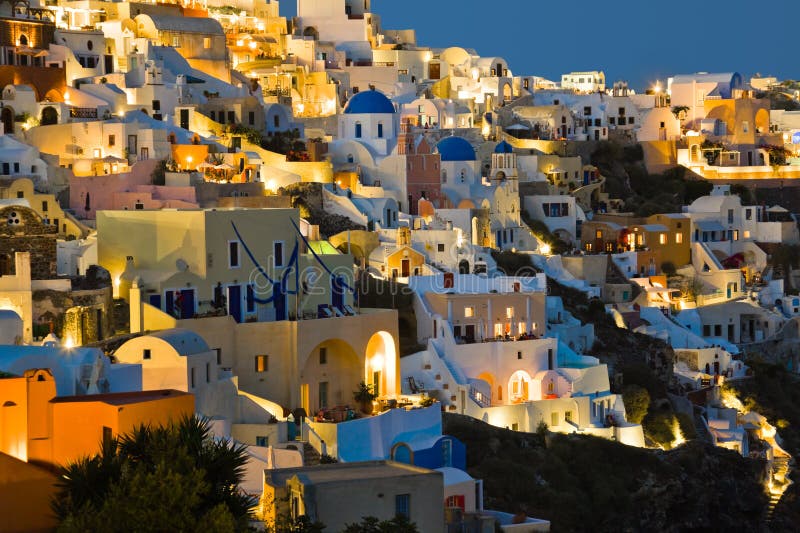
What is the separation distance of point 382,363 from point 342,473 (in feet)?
49.9

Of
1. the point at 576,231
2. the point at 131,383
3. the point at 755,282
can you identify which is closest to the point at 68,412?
the point at 131,383

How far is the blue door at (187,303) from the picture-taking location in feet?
133

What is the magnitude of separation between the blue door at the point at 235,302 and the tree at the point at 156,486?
53.7 feet

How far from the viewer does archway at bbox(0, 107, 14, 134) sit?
51188mm

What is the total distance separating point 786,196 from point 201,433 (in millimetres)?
52205

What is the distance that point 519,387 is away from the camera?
46.1 meters

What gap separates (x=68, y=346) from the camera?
3700 centimetres

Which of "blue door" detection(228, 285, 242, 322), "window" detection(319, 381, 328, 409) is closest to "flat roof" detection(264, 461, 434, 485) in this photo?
"window" detection(319, 381, 328, 409)

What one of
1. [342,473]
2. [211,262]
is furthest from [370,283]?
[342,473]

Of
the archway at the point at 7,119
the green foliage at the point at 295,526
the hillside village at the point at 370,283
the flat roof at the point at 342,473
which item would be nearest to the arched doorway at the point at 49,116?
the hillside village at the point at 370,283

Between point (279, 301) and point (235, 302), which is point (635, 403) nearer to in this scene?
point (279, 301)

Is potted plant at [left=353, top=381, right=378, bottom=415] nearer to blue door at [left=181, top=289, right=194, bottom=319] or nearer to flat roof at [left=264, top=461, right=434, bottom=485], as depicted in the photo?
blue door at [left=181, top=289, right=194, bottom=319]

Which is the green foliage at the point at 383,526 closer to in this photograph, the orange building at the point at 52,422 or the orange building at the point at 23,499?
the orange building at the point at 52,422

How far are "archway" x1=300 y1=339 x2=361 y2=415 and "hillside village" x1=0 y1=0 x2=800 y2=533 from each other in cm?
7
